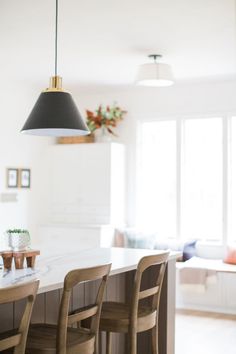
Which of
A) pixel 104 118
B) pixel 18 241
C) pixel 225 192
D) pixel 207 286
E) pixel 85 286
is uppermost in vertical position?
pixel 104 118

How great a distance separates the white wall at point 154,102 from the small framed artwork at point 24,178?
127cm

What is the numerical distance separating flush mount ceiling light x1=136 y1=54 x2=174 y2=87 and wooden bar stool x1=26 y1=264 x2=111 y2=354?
3169 millimetres

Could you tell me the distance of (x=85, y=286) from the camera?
359 cm

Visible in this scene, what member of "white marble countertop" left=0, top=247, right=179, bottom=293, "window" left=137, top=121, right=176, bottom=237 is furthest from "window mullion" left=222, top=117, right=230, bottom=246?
"white marble countertop" left=0, top=247, right=179, bottom=293

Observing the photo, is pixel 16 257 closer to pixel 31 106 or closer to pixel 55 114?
pixel 55 114

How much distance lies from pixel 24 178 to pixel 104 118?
133cm

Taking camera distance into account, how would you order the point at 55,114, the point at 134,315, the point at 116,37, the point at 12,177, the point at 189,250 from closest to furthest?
1. the point at 134,315
2. the point at 55,114
3. the point at 116,37
4. the point at 189,250
5. the point at 12,177

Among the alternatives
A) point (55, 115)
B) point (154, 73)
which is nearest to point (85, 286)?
point (55, 115)

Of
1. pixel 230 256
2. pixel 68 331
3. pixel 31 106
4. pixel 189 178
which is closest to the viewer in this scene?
pixel 68 331

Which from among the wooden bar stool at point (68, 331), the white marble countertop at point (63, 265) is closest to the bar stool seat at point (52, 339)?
the wooden bar stool at point (68, 331)

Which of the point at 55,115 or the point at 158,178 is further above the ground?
the point at 55,115

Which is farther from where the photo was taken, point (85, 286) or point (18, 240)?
point (85, 286)

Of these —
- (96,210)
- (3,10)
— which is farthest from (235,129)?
(3,10)

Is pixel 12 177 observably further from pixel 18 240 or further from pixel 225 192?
pixel 18 240
